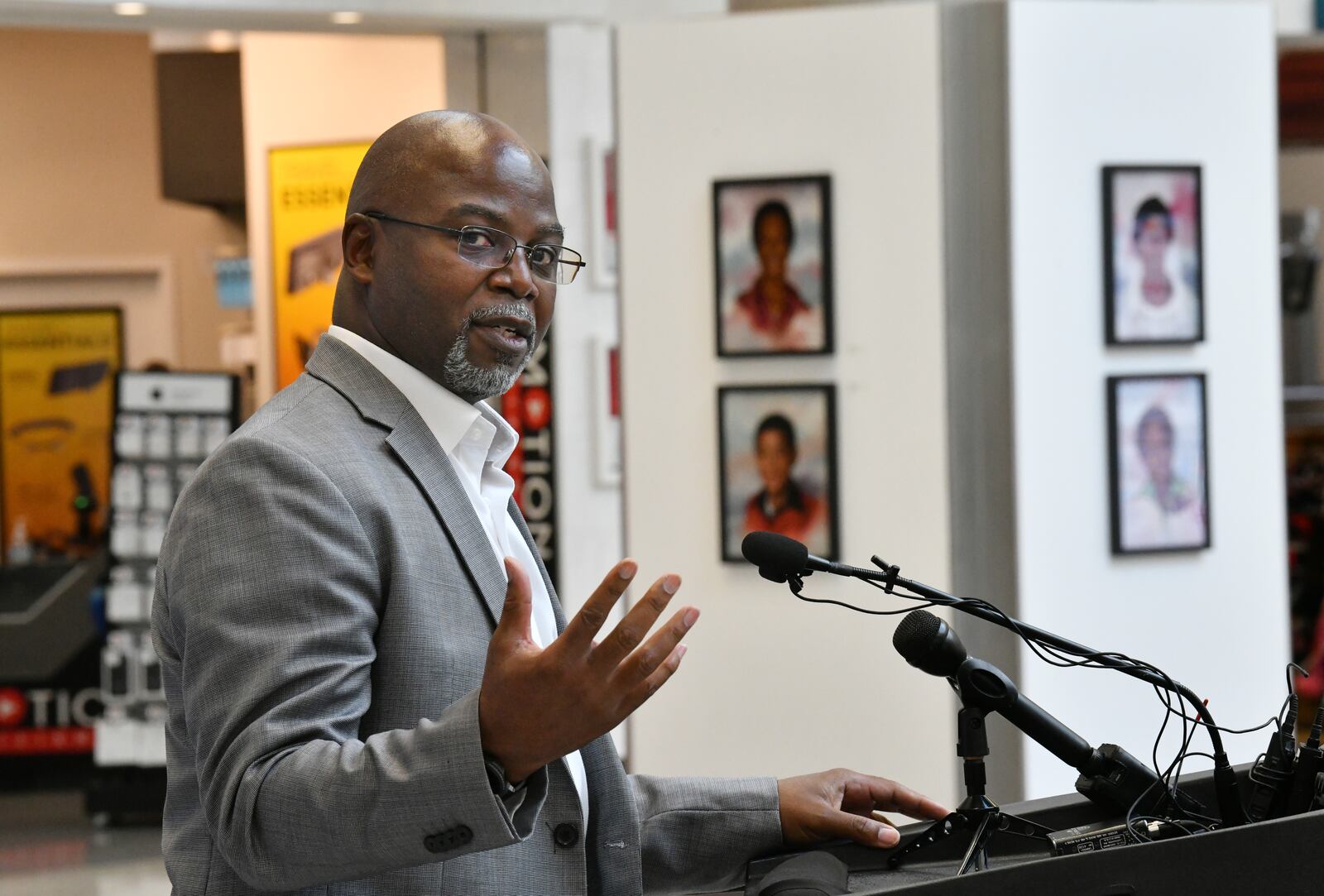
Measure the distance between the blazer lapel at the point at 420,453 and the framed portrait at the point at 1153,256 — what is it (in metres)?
3.45

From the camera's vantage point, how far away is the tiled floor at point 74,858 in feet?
16.8

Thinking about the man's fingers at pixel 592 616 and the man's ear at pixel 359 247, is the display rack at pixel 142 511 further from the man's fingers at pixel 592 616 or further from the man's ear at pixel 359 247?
the man's fingers at pixel 592 616

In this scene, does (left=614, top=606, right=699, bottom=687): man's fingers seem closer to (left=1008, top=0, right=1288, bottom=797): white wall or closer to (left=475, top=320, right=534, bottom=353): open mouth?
(left=475, top=320, right=534, bottom=353): open mouth

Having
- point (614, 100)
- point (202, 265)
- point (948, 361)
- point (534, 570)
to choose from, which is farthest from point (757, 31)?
point (202, 265)

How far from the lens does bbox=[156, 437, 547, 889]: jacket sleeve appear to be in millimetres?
1143

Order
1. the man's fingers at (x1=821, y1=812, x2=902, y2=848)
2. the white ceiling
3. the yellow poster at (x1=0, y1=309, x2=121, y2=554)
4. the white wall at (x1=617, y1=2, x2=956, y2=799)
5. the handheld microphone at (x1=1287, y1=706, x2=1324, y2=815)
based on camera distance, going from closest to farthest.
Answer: the handheld microphone at (x1=1287, y1=706, x2=1324, y2=815) < the man's fingers at (x1=821, y1=812, x2=902, y2=848) < the white wall at (x1=617, y1=2, x2=956, y2=799) < the white ceiling < the yellow poster at (x1=0, y1=309, x2=121, y2=554)

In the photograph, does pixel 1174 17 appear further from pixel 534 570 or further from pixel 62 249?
pixel 62 249

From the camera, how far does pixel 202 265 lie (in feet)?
33.3

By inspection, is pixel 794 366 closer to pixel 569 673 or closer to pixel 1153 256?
pixel 1153 256

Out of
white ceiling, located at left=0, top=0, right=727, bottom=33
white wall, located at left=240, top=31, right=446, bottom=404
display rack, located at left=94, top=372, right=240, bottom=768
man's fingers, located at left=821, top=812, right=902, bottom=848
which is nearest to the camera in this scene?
man's fingers, located at left=821, top=812, right=902, bottom=848

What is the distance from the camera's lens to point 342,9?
4.77 meters

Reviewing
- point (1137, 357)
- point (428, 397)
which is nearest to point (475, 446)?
point (428, 397)

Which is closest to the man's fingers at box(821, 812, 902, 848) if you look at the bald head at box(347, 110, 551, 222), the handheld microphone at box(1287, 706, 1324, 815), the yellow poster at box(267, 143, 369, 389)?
the handheld microphone at box(1287, 706, 1324, 815)

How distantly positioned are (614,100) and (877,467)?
150 centimetres
